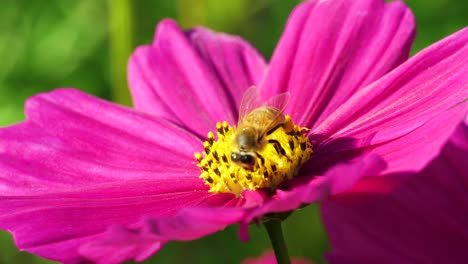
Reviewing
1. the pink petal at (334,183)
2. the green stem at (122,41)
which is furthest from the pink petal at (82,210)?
the green stem at (122,41)

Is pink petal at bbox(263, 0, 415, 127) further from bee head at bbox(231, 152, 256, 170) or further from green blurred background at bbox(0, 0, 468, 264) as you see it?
green blurred background at bbox(0, 0, 468, 264)

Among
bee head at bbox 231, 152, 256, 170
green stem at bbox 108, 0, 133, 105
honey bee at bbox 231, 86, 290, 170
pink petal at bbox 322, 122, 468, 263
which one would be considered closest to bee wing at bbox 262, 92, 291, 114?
honey bee at bbox 231, 86, 290, 170

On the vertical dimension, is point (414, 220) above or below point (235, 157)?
below

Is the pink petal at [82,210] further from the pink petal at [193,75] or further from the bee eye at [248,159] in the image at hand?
the pink petal at [193,75]

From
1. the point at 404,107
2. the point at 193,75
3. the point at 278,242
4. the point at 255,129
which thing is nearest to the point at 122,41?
the point at 193,75

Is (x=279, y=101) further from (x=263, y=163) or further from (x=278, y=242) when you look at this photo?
(x=278, y=242)

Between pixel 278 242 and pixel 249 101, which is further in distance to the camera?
pixel 249 101

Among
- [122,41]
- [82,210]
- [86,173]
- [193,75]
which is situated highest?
[122,41]
